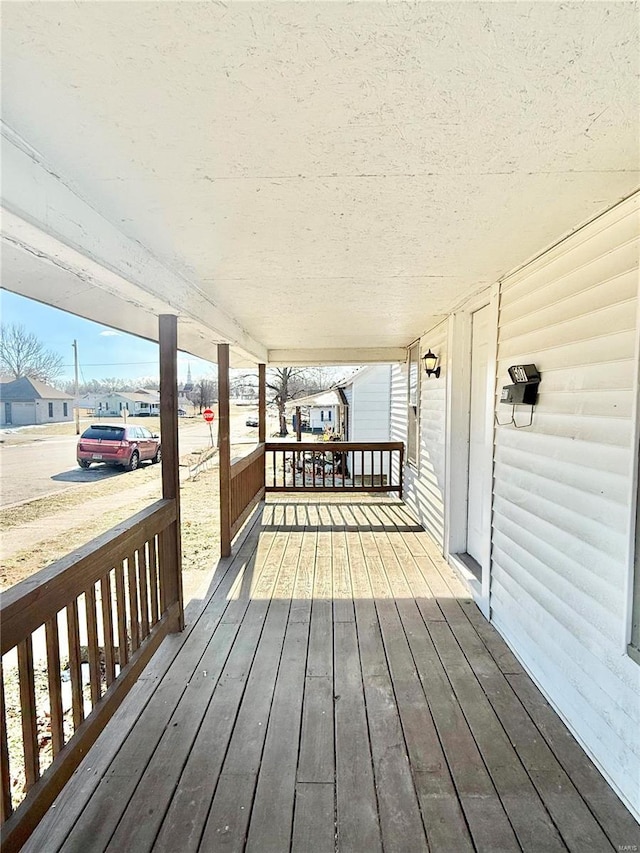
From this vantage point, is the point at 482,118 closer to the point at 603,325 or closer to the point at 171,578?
the point at 603,325

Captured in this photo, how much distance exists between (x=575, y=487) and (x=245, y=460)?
3.88 m

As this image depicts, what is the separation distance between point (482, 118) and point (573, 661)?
2.19 meters

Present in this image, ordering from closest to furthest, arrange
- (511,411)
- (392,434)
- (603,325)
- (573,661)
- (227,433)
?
(603,325) → (573,661) → (511,411) → (227,433) → (392,434)

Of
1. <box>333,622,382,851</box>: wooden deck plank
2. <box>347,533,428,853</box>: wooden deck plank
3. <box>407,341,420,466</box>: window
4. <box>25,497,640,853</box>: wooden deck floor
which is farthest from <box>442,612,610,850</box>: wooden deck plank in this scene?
Answer: <box>407,341,420,466</box>: window

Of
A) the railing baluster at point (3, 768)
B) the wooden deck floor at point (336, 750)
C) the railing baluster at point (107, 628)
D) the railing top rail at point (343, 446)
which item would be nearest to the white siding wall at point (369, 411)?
the railing top rail at point (343, 446)

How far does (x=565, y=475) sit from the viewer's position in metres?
2.02

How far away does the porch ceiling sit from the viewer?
Answer: 86 centimetres


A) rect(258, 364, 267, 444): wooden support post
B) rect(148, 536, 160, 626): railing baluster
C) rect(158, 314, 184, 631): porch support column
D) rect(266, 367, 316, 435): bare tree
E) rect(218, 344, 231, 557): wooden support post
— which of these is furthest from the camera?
rect(266, 367, 316, 435): bare tree

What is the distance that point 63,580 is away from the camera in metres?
1.62

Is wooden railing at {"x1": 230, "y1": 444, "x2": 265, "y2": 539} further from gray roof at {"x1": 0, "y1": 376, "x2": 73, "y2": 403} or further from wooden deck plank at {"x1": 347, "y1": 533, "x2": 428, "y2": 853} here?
gray roof at {"x1": 0, "y1": 376, "x2": 73, "y2": 403}

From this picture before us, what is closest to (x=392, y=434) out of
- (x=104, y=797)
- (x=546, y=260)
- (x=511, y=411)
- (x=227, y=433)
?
(x=227, y=433)

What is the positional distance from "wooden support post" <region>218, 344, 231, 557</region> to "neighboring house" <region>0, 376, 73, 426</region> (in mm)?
2591

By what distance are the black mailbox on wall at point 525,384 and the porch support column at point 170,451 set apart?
207 cm

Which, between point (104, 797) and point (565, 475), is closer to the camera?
point (104, 797)
